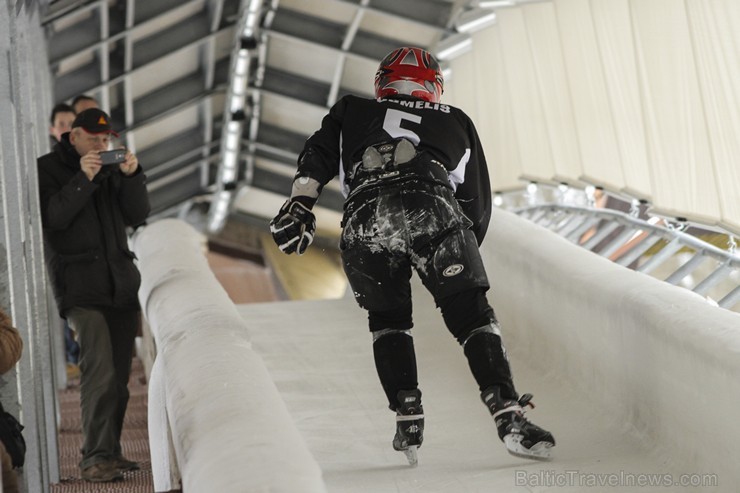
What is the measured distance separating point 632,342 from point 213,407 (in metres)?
1.70

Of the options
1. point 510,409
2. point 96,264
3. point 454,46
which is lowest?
point 454,46

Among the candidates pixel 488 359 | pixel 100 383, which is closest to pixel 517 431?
pixel 488 359

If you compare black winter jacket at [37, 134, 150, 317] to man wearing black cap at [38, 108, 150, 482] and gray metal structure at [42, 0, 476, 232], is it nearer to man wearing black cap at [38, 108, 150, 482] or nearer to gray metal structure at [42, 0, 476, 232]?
man wearing black cap at [38, 108, 150, 482]

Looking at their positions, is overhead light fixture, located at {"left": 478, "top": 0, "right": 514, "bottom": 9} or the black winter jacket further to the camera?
overhead light fixture, located at {"left": 478, "top": 0, "right": 514, "bottom": 9}

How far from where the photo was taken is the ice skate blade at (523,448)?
3.19 metres

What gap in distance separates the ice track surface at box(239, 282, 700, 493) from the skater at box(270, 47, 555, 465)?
0.13 meters

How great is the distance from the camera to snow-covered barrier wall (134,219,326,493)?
6.37 feet

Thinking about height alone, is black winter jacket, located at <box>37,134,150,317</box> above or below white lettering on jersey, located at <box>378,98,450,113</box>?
below

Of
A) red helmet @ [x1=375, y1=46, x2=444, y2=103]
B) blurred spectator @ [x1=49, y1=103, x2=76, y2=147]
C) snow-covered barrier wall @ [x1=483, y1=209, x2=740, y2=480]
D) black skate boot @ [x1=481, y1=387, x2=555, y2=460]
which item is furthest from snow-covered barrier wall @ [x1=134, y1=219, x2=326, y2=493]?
blurred spectator @ [x1=49, y1=103, x2=76, y2=147]

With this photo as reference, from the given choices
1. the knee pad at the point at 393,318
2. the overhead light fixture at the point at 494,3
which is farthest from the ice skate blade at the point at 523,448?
the overhead light fixture at the point at 494,3

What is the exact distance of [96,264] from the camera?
4.55 metres

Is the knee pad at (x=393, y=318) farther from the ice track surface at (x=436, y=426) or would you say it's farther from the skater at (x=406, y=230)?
the ice track surface at (x=436, y=426)

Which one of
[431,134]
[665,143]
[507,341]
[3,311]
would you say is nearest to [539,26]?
[665,143]

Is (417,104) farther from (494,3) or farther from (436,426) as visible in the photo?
(494,3)
